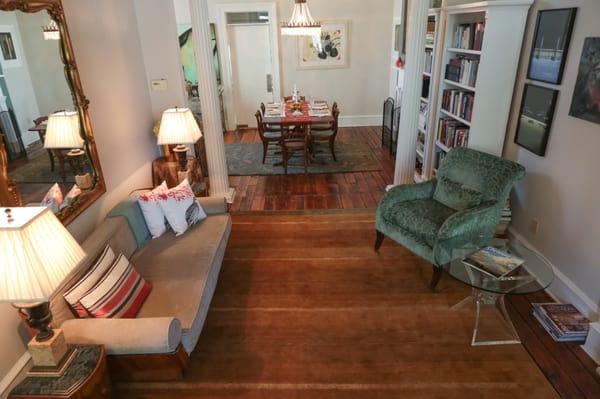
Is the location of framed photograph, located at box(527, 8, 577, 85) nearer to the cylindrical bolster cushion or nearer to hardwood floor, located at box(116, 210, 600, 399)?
hardwood floor, located at box(116, 210, 600, 399)

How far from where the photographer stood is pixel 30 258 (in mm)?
1524

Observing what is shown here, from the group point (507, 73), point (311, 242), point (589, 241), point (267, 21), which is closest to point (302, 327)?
point (311, 242)

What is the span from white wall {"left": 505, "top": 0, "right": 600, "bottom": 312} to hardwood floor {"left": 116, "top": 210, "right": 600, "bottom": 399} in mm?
448

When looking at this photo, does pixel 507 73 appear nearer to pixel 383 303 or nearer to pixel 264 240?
pixel 383 303

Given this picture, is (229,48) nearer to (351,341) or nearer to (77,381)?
(351,341)

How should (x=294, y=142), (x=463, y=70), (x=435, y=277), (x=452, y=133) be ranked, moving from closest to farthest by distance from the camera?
(x=435, y=277) < (x=463, y=70) < (x=452, y=133) < (x=294, y=142)

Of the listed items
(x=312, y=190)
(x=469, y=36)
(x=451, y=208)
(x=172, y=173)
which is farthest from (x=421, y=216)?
(x=172, y=173)

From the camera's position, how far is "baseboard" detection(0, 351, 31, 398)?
2.03 meters

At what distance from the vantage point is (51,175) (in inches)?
99.7

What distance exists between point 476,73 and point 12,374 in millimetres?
4148

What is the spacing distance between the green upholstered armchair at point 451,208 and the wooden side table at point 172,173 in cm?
184

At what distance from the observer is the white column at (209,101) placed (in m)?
3.98

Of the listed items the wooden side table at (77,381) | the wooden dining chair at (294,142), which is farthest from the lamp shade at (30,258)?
the wooden dining chair at (294,142)

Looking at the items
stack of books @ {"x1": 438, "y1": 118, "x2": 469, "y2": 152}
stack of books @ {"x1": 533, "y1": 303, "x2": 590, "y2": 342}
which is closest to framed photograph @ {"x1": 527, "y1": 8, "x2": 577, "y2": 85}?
stack of books @ {"x1": 438, "y1": 118, "x2": 469, "y2": 152}
